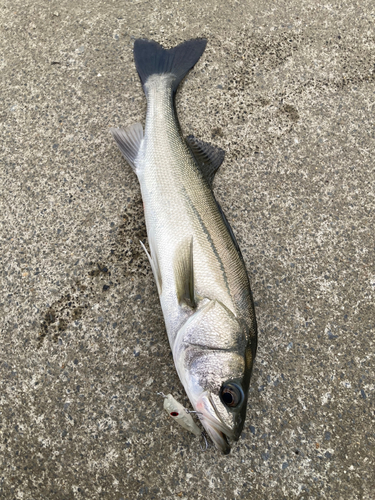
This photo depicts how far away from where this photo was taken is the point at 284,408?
2336mm

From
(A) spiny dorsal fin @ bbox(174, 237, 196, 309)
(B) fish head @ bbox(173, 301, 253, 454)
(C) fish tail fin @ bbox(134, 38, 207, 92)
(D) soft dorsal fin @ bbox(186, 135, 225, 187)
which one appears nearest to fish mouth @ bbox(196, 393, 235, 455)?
(B) fish head @ bbox(173, 301, 253, 454)

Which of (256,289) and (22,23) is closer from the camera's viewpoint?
(256,289)

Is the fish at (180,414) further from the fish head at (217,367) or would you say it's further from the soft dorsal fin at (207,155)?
the soft dorsal fin at (207,155)

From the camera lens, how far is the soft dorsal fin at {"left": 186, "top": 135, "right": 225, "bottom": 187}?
8.91ft

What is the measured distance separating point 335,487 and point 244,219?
1801 millimetres

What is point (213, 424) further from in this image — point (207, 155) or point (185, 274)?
point (207, 155)

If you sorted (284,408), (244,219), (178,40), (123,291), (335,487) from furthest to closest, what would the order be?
1. (178,40)
2. (244,219)
3. (123,291)
4. (284,408)
5. (335,487)

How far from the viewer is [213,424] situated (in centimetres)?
201

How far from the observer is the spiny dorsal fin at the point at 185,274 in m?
2.25

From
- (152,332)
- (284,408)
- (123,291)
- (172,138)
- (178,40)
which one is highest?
(178,40)

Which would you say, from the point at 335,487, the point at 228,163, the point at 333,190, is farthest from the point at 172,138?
the point at 335,487

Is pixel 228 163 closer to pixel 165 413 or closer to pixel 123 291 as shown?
pixel 123 291

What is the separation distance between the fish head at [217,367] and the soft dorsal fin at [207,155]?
3.44ft

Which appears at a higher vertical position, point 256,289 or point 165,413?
point 256,289
